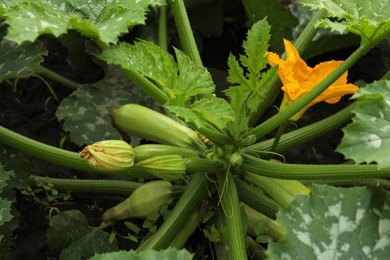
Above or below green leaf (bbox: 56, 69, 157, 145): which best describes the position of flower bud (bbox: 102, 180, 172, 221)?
below

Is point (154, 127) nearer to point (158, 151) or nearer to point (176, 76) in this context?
point (158, 151)

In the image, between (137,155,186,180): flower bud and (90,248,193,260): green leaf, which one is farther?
(137,155,186,180): flower bud

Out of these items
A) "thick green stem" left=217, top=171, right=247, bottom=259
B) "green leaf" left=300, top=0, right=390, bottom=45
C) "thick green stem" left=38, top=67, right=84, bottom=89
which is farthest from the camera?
"thick green stem" left=38, top=67, right=84, bottom=89

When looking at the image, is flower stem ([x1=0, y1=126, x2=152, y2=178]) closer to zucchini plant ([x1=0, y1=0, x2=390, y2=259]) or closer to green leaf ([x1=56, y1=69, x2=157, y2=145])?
zucchini plant ([x1=0, y1=0, x2=390, y2=259])

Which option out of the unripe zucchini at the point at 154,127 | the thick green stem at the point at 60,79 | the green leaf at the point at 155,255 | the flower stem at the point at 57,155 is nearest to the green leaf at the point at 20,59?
the flower stem at the point at 57,155

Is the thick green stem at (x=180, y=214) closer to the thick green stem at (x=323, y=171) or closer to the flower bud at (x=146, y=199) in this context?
the flower bud at (x=146, y=199)

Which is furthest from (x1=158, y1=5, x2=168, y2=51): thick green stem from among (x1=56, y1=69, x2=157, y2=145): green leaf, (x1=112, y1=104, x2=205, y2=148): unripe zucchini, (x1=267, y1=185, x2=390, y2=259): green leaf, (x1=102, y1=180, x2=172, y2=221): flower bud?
(x1=267, y1=185, x2=390, y2=259): green leaf

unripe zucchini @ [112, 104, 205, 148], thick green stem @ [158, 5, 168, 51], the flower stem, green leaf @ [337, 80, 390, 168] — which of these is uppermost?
green leaf @ [337, 80, 390, 168]

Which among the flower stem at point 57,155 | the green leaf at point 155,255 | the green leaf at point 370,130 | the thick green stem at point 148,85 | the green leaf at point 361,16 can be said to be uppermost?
the green leaf at point 361,16

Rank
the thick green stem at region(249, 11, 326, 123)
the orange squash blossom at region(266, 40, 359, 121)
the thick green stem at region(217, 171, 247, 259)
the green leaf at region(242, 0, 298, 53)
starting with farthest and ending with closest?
the green leaf at region(242, 0, 298, 53) → the thick green stem at region(249, 11, 326, 123) → the orange squash blossom at region(266, 40, 359, 121) → the thick green stem at region(217, 171, 247, 259)
